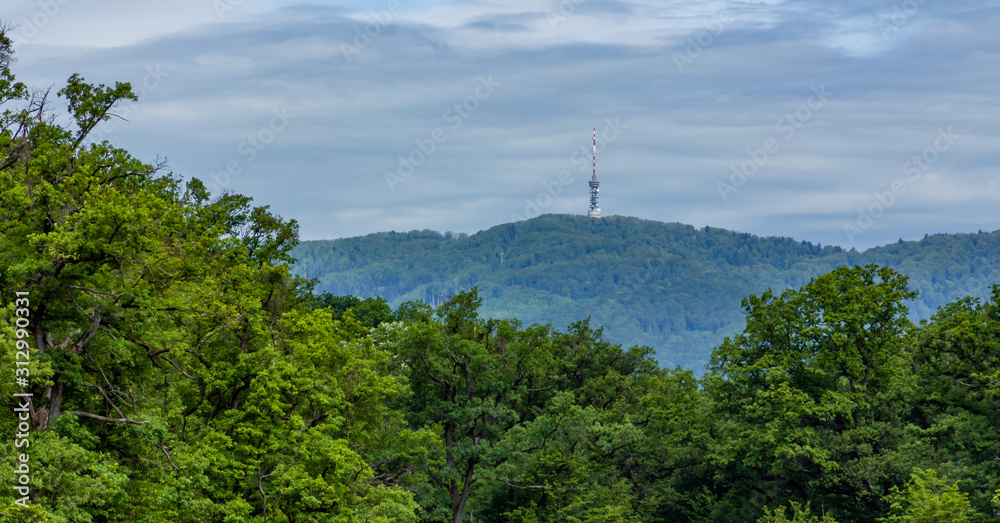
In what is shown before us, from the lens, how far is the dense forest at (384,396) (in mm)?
22719

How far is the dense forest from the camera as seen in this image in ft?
74.5

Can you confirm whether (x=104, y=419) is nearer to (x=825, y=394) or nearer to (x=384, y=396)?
(x=384, y=396)

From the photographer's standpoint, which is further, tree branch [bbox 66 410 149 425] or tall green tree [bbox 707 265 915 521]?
tall green tree [bbox 707 265 915 521]

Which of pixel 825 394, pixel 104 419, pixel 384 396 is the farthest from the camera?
pixel 825 394

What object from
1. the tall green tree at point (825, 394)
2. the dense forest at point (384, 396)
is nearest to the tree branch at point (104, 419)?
the dense forest at point (384, 396)

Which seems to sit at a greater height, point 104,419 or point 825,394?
point 104,419

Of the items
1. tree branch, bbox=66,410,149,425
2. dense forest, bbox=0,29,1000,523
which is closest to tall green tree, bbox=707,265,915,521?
dense forest, bbox=0,29,1000,523

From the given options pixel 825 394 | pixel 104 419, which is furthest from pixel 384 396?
pixel 825 394

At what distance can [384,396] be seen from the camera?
38656 mm

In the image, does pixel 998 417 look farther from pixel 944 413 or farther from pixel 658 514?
pixel 658 514

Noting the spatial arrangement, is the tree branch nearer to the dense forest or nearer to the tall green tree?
the dense forest

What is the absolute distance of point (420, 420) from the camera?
164ft

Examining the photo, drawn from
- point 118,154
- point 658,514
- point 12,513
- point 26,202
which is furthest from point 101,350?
point 658,514

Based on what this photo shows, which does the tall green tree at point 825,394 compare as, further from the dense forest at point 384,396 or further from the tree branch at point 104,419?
the tree branch at point 104,419
